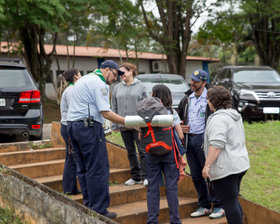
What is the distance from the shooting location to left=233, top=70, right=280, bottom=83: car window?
1198 cm

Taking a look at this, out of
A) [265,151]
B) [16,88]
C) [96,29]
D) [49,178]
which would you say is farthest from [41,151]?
[96,29]

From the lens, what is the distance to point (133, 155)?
5.54 m

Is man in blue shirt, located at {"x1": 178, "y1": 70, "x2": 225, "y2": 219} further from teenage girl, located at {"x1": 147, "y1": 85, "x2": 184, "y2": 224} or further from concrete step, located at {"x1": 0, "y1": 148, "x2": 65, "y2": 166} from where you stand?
concrete step, located at {"x1": 0, "y1": 148, "x2": 65, "y2": 166}

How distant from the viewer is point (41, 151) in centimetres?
633

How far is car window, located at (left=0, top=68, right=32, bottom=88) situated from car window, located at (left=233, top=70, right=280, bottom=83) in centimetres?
692

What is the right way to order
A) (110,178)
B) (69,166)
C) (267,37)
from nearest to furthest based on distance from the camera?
(69,166)
(110,178)
(267,37)

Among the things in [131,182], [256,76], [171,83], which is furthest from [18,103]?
[256,76]

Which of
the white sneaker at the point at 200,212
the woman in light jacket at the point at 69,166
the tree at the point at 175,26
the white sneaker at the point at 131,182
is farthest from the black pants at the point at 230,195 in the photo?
the tree at the point at 175,26

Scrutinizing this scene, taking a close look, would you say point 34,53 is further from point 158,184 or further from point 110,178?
point 158,184

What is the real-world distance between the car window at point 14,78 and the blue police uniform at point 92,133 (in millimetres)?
2938

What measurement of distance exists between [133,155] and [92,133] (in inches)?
54.8

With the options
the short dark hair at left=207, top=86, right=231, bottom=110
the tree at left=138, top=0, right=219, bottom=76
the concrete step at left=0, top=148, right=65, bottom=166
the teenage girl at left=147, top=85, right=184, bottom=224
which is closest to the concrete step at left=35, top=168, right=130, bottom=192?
the concrete step at left=0, top=148, right=65, bottom=166

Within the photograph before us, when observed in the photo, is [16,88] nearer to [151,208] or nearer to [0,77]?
[0,77]

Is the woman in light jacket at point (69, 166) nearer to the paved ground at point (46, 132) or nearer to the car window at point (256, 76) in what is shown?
the paved ground at point (46, 132)
